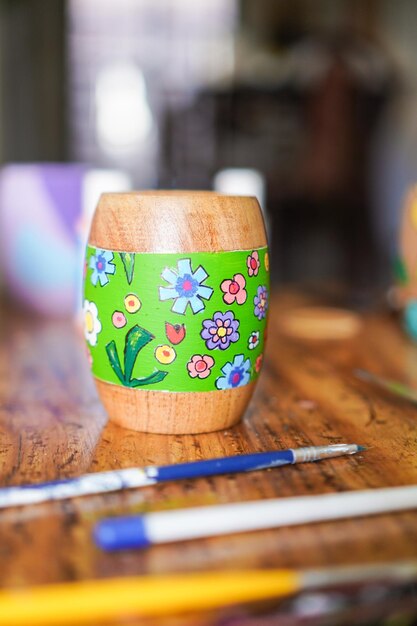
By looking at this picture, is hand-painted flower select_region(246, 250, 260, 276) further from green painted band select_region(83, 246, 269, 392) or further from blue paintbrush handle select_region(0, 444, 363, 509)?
blue paintbrush handle select_region(0, 444, 363, 509)

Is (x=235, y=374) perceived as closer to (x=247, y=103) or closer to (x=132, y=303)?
(x=132, y=303)

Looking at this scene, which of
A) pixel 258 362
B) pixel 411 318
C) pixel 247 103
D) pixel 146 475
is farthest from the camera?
pixel 247 103

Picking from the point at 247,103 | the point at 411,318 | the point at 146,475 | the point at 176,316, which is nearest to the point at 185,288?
the point at 176,316

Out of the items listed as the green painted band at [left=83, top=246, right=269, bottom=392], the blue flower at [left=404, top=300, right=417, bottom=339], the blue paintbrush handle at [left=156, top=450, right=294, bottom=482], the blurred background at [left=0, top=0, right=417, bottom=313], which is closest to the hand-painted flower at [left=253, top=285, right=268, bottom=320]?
the green painted band at [left=83, top=246, right=269, bottom=392]

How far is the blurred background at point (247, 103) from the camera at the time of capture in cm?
287

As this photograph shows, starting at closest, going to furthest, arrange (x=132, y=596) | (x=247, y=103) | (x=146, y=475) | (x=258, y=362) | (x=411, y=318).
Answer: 1. (x=132, y=596)
2. (x=146, y=475)
3. (x=258, y=362)
4. (x=411, y=318)
5. (x=247, y=103)

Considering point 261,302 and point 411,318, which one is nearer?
point 261,302

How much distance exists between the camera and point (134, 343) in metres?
0.46

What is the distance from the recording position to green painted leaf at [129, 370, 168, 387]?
46 cm

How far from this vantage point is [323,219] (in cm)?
326

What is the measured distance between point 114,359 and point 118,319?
0.03 m

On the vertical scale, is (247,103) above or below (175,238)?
below

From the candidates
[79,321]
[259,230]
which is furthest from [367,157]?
[259,230]

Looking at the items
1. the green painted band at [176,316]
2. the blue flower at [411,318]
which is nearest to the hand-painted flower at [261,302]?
the green painted band at [176,316]
